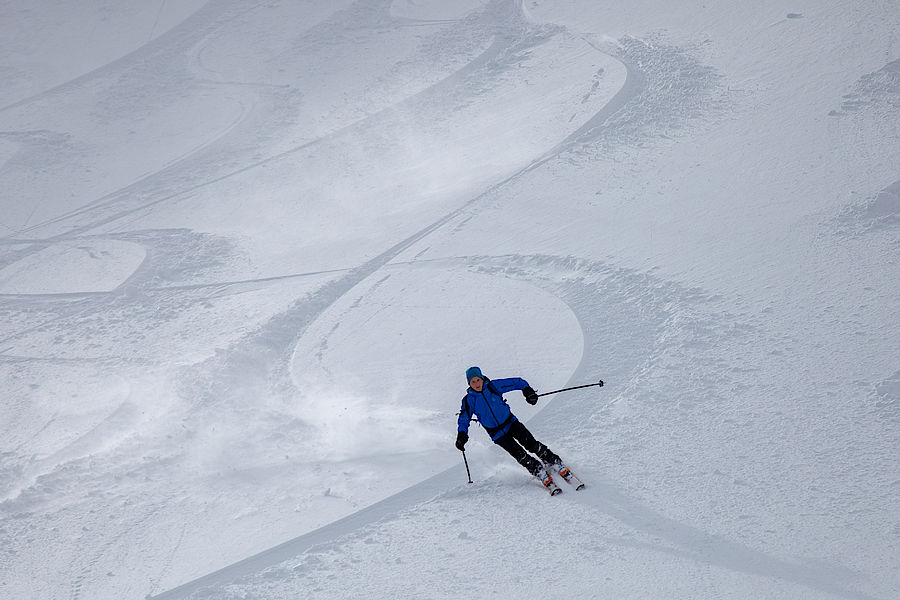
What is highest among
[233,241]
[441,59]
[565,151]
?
[441,59]

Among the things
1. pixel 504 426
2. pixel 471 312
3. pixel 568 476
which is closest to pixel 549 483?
pixel 568 476

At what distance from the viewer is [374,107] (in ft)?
46.3

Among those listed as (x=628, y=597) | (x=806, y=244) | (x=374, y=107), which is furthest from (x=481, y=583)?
(x=374, y=107)

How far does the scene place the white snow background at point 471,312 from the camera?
18.4ft

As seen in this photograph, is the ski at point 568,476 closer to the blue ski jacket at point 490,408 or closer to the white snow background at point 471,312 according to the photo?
the white snow background at point 471,312

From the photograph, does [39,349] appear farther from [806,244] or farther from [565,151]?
[806,244]

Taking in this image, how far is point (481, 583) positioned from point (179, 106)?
13.0 meters

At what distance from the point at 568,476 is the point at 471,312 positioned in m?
3.05

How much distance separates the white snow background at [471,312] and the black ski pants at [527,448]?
0.84 feet

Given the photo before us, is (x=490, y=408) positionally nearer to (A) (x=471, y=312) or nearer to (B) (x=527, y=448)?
(B) (x=527, y=448)

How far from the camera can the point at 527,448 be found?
235 inches

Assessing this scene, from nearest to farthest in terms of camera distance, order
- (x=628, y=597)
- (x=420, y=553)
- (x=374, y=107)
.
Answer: (x=628, y=597), (x=420, y=553), (x=374, y=107)

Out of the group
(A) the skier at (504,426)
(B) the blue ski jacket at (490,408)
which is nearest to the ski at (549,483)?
(A) the skier at (504,426)

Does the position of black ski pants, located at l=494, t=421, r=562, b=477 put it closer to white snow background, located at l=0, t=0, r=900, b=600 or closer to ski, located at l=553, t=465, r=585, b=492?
ski, located at l=553, t=465, r=585, b=492
